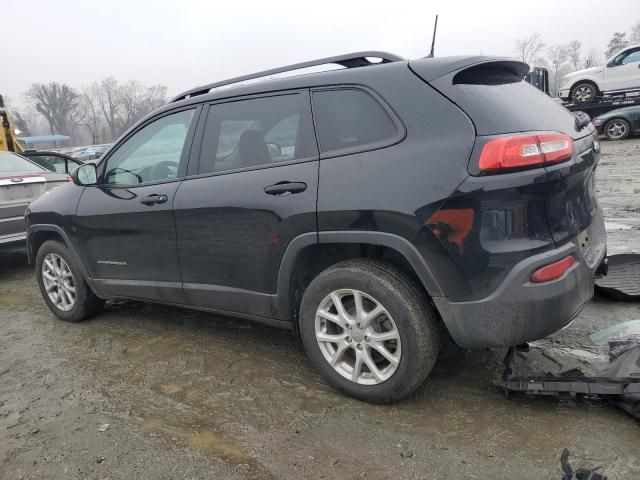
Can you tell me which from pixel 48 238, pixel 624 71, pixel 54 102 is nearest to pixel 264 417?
pixel 48 238

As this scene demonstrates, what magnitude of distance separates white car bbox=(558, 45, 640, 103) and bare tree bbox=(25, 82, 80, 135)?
95.8m

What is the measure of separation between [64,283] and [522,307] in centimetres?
380

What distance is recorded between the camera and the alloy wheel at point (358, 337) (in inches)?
105

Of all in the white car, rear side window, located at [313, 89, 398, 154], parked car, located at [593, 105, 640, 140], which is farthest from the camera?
the white car

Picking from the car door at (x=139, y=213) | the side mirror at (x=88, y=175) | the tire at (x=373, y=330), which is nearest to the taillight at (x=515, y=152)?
the tire at (x=373, y=330)

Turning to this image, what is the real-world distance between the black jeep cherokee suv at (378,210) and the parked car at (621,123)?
1602 centimetres

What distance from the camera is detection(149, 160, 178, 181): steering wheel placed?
3.50m

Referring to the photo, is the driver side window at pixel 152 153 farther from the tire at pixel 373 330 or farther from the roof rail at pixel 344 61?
the tire at pixel 373 330

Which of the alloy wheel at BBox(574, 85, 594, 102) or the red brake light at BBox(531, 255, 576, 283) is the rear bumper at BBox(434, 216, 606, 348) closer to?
the red brake light at BBox(531, 255, 576, 283)

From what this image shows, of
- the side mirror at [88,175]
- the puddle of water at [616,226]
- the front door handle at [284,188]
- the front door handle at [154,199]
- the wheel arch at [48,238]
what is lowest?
the puddle of water at [616,226]

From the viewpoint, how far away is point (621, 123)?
16469 mm

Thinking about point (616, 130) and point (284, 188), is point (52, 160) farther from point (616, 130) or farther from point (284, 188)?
point (616, 130)

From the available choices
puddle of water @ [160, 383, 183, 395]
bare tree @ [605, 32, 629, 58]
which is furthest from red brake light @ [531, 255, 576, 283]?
bare tree @ [605, 32, 629, 58]

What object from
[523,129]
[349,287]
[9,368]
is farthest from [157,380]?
[523,129]
